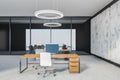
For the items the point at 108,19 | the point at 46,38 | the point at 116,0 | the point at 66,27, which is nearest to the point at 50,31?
the point at 46,38

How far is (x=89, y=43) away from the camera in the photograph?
12.4m

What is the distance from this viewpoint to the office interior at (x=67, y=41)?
5.54 metres

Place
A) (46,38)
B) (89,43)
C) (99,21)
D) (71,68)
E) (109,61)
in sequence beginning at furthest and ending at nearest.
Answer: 1. (46,38)
2. (89,43)
3. (99,21)
4. (109,61)
5. (71,68)

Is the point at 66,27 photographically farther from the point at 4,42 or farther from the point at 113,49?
the point at 113,49

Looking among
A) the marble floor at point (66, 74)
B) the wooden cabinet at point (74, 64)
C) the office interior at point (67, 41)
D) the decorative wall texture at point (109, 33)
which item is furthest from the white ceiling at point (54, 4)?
the marble floor at point (66, 74)

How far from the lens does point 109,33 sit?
306 inches

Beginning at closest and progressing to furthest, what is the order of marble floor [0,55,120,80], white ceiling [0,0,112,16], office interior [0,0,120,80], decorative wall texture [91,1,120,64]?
marble floor [0,55,120,80] < office interior [0,0,120,80] < decorative wall texture [91,1,120,64] < white ceiling [0,0,112,16]

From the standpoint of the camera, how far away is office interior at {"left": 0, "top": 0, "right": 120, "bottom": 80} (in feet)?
18.2

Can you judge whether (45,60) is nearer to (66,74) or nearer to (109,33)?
(66,74)

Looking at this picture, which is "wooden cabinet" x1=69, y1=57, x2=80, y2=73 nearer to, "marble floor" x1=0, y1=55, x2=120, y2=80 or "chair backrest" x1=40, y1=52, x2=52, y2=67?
"marble floor" x1=0, y1=55, x2=120, y2=80

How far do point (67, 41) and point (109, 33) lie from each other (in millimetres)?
6011

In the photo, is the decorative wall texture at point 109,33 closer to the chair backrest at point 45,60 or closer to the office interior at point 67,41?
the office interior at point 67,41

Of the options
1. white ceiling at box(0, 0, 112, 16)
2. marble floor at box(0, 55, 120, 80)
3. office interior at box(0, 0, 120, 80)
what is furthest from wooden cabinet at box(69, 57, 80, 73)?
white ceiling at box(0, 0, 112, 16)

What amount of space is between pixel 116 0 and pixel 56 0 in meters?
2.66
